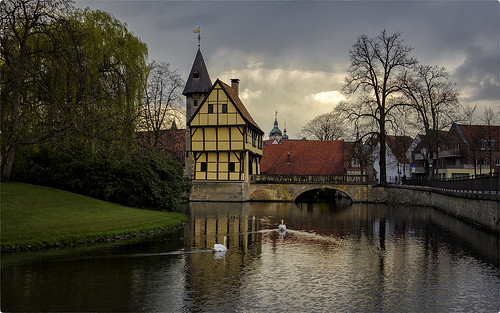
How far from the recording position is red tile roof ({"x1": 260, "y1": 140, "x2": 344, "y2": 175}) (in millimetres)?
53875

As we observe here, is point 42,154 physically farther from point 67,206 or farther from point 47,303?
point 47,303

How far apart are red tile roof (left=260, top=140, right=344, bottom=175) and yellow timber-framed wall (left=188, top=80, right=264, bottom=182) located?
28.3 feet

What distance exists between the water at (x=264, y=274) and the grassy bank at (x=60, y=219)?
0.85m

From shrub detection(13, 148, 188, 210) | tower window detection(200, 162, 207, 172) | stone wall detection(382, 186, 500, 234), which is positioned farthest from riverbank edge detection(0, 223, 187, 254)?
tower window detection(200, 162, 207, 172)

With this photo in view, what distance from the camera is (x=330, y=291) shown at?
12859 millimetres

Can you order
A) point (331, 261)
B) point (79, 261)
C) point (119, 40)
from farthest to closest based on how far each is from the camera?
point (119, 40)
point (331, 261)
point (79, 261)

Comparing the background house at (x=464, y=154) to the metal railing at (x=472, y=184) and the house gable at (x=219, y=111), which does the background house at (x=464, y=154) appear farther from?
the house gable at (x=219, y=111)

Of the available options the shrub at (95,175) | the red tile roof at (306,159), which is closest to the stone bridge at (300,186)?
the red tile roof at (306,159)

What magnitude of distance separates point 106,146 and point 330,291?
42.2ft

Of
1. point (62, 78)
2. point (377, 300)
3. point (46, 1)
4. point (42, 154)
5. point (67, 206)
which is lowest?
point (377, 300)

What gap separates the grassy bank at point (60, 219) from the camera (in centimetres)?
1741

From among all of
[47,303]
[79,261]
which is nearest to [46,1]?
[79,261]

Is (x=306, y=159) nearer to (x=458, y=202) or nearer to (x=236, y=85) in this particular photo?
(x=236, y=85)

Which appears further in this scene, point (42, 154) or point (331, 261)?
point (42, 154)
